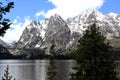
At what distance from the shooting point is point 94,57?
3100 cm

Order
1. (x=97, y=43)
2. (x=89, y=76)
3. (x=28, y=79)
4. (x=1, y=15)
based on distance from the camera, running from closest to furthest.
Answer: (x=1, y=15)
(x=89, y=76)
(x=97, y=43)
(x=28, y=79)

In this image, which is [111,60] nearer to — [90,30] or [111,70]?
[111,70]

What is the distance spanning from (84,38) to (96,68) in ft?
12.9

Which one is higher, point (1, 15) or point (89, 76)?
point (1, 15)

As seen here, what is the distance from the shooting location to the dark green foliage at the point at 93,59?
29.8 m

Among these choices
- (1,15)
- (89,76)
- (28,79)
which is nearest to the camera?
(1,15)

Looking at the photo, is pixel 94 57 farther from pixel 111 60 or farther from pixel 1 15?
pixel 1 15

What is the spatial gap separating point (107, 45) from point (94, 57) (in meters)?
2.38

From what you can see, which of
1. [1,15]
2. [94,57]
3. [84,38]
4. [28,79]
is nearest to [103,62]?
[94,57]

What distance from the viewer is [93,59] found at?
30.8 metres

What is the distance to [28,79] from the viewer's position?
195000 millimetres

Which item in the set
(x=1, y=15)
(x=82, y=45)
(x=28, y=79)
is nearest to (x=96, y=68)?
(x=82, y=45)

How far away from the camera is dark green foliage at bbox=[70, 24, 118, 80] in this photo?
2977cm

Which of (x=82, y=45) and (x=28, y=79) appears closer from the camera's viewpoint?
(x=82, y=45)
